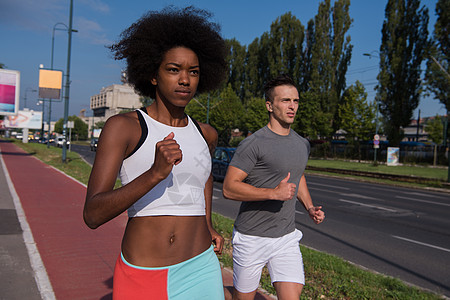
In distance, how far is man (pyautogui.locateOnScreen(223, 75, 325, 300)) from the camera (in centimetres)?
283

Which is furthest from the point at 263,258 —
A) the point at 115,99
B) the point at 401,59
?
the point at 115,99

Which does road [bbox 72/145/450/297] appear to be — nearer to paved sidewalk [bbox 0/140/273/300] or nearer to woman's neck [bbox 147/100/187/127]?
paved sidewalk [bbox 0/140/273/300]

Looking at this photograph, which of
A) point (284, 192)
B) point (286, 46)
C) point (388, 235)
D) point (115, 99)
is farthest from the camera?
point (115, 99)

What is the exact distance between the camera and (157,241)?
1.76 m

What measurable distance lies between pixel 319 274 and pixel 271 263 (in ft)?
6.45

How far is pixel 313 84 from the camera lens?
134 ft

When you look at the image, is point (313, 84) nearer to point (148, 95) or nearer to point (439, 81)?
point (439, 81)

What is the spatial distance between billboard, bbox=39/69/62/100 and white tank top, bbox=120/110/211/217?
28.2 metres

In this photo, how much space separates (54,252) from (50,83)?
2549cm

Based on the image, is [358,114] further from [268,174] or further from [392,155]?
[268,174]

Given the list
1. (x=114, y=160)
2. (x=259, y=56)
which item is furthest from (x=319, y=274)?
(x=259, y=56)

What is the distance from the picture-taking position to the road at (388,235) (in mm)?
5602

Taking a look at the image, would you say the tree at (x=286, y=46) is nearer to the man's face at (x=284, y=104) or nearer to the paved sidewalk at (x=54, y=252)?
the paved sidewalk at (x=54, y=252)

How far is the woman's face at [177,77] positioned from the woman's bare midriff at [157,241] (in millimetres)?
574
